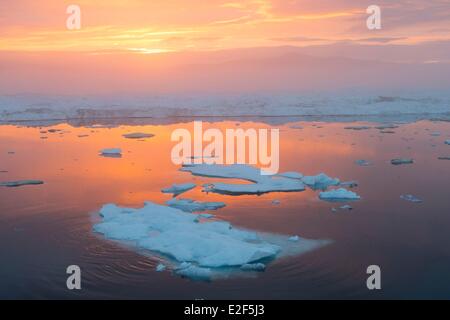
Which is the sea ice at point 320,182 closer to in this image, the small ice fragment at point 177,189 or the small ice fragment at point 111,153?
the small ice fragment at point 177,189

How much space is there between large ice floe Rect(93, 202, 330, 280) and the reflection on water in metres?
0.23

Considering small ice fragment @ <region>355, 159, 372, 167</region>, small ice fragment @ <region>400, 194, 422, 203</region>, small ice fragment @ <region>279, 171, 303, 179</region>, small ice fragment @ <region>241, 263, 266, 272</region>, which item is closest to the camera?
small ice fragment @ <region>241, 263, 266, 272</region>

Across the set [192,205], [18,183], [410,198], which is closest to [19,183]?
[18,183]

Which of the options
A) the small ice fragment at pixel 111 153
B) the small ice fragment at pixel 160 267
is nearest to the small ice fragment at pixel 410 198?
Answer: the small ice fragment at pixel 160 267

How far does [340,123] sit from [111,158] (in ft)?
46.7

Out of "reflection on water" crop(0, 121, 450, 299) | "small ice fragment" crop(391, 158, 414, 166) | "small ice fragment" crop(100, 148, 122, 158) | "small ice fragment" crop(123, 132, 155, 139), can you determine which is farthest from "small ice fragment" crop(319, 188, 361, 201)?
"small ice fragment" crop(123, 132, 155, 139)

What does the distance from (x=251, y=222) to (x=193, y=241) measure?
2.08 m

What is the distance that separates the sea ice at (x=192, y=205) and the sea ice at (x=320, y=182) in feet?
8.66

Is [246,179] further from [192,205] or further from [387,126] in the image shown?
[387,126]

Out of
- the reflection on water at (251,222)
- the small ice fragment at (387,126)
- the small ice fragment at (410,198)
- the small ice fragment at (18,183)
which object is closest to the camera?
the reflection on water at (251,222)

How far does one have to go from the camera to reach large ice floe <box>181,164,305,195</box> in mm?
12117

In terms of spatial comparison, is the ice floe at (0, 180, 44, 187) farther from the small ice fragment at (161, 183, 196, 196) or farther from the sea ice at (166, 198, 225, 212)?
the sea ice at (166, 198, 225, 212)

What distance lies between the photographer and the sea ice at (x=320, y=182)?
12.5 m

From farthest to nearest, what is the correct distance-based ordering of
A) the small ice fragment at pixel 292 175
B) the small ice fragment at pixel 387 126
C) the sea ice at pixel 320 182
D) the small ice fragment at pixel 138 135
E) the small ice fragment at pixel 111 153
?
the small ice fragment at pixel 387 126
the small ice fragment at pixel 138 135
the small ice fragment at pixel 111 153
the small ice fragment at pixel 292 175
the sea ice at pixel 320 182
